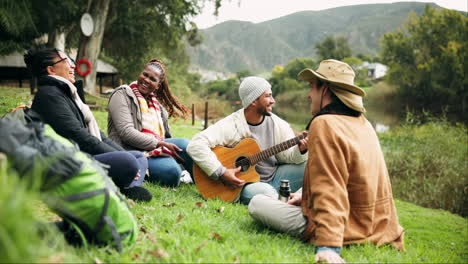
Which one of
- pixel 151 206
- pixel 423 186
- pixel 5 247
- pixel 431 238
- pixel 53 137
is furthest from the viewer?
pixel 423 186

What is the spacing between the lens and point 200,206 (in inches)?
163

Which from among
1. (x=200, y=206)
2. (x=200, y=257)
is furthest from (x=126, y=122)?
(x=200, y=257)

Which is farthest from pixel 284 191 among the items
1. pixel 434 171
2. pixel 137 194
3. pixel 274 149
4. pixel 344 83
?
pixel 434 171

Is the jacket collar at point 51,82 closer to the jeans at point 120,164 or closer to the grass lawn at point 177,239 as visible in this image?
the jeans at point 120,164

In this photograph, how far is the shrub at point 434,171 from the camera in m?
9.43

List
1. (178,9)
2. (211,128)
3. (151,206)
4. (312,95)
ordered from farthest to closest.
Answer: (178,9) < (211,128) < (151,206) < (312,95)

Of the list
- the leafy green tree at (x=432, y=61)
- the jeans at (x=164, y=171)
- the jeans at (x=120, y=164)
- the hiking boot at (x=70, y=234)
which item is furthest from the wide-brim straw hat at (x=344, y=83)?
the leafy green tree at (x=432, y=61)

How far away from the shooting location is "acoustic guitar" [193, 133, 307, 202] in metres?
4.55

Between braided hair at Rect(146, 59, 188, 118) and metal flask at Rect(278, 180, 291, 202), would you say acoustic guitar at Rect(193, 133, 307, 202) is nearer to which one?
metal flask at Rect(278, 180, 291, 202)

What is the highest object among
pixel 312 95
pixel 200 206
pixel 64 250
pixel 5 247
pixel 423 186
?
pixel 312 95

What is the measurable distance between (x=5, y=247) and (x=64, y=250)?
64cm

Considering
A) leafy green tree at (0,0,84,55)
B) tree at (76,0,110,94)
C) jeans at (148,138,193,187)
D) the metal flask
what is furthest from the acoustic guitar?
tree at (76,0,110,94)

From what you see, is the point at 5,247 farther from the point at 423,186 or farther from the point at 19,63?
the point at 19,63

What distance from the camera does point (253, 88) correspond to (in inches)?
180
